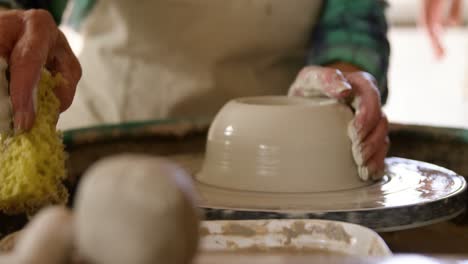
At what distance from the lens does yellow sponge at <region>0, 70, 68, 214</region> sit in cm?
57

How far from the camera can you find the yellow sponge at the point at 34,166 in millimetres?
570

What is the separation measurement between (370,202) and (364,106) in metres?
0.17

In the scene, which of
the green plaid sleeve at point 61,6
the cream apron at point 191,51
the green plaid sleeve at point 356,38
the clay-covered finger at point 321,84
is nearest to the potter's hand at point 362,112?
the clay-covered finger at point 321,84

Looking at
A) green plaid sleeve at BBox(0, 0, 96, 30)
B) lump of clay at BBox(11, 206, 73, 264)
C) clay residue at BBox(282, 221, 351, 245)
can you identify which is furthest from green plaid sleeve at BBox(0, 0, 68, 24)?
lump of clay at BBox(11, 206, 73, 264)

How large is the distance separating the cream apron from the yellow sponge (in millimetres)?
502

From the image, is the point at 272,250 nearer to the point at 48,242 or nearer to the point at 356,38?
the point at 48,242

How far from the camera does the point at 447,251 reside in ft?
2.49

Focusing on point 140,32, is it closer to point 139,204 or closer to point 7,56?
point 7,56

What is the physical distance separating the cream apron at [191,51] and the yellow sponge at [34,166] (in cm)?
50

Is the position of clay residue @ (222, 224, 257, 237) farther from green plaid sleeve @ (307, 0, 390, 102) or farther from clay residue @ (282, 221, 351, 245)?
green plaid sleeve @ (307, 0, 390, 102)

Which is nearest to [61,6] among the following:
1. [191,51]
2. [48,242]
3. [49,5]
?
[49,5]

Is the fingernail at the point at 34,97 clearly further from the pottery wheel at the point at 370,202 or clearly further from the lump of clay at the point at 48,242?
the lump of clay at the point at 48,242

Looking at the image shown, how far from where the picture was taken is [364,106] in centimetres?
81

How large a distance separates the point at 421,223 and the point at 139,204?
47cm
